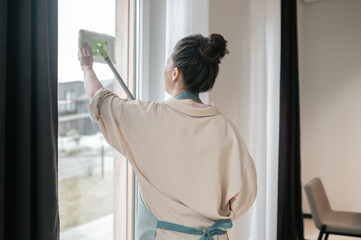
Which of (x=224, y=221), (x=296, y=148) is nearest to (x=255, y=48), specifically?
(x=296, y=148)

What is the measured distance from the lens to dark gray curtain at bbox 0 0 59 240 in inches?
34.6

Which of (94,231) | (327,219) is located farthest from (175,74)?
(327,219)

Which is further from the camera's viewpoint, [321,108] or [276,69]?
[321,108]

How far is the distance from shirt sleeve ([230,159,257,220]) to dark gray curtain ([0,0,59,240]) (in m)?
0.57

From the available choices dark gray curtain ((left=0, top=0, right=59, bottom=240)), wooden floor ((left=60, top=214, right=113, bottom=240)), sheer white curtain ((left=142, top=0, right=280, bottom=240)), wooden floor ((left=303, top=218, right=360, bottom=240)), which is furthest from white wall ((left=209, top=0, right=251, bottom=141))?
wooden floor ((left=303, top=218, right=360, bottom=240))

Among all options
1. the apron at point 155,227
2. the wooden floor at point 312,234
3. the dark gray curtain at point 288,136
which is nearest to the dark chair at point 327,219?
the dark gray curtain at point 288,136

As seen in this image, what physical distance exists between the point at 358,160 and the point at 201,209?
3679mm

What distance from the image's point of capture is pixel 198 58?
114 centimetres

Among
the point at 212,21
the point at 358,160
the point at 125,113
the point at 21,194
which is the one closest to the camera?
the point at 21,194

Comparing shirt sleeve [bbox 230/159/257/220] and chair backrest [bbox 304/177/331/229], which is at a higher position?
shirt sleeve [bbox 230/159/257/220]

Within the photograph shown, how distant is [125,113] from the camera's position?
107 cm

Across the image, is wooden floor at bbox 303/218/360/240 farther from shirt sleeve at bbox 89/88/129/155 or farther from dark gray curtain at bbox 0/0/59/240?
dark gray curtain at bbox 0/0/59/240

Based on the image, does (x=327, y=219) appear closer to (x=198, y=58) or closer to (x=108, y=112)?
(x=198, y=58)

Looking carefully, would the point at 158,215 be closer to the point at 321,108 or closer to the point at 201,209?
the point at 201,209
